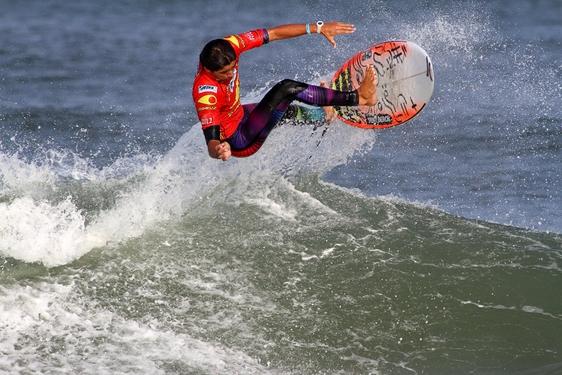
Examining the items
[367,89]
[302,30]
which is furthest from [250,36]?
[367,89]

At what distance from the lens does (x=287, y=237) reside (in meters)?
9.12

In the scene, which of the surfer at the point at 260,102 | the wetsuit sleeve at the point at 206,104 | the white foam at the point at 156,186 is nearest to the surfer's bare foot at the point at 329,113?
the white foam at the point at 156,186

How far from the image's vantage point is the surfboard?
9.27 meters

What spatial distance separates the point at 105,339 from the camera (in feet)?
23.4

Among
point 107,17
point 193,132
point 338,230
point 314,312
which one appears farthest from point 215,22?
point 314,312

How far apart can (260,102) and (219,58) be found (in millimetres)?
976

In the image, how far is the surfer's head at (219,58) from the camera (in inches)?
306

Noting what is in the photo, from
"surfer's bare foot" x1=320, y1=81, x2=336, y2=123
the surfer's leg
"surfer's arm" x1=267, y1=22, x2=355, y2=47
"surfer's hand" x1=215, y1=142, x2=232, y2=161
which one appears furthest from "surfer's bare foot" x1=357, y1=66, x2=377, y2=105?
"surfer's hand" x1=215, y1=142, x2=232, y2=161

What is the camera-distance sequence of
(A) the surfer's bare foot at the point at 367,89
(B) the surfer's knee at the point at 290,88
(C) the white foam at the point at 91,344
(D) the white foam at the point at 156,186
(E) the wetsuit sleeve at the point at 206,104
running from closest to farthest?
(C) the white foam at the point at 91,344
(E) the wetsuit sleeve at the point at 206,104
(B) the surfer's knee at the point at 290,88
(D) the white foam at the point at 156,186
(A) the surfer's bare foot at the point at 367,89

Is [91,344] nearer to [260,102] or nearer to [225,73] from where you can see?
[225,73]

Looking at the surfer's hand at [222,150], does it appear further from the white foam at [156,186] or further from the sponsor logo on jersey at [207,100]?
the white foam at [156,186]

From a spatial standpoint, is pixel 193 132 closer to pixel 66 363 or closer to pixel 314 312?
pixel 314 312

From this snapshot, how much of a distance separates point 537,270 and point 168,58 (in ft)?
37.5

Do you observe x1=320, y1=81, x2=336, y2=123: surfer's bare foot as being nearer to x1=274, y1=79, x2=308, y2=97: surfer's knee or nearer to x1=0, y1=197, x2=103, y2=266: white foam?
x1=274, y1=79, x2=308, y2=97: surfer's knee
